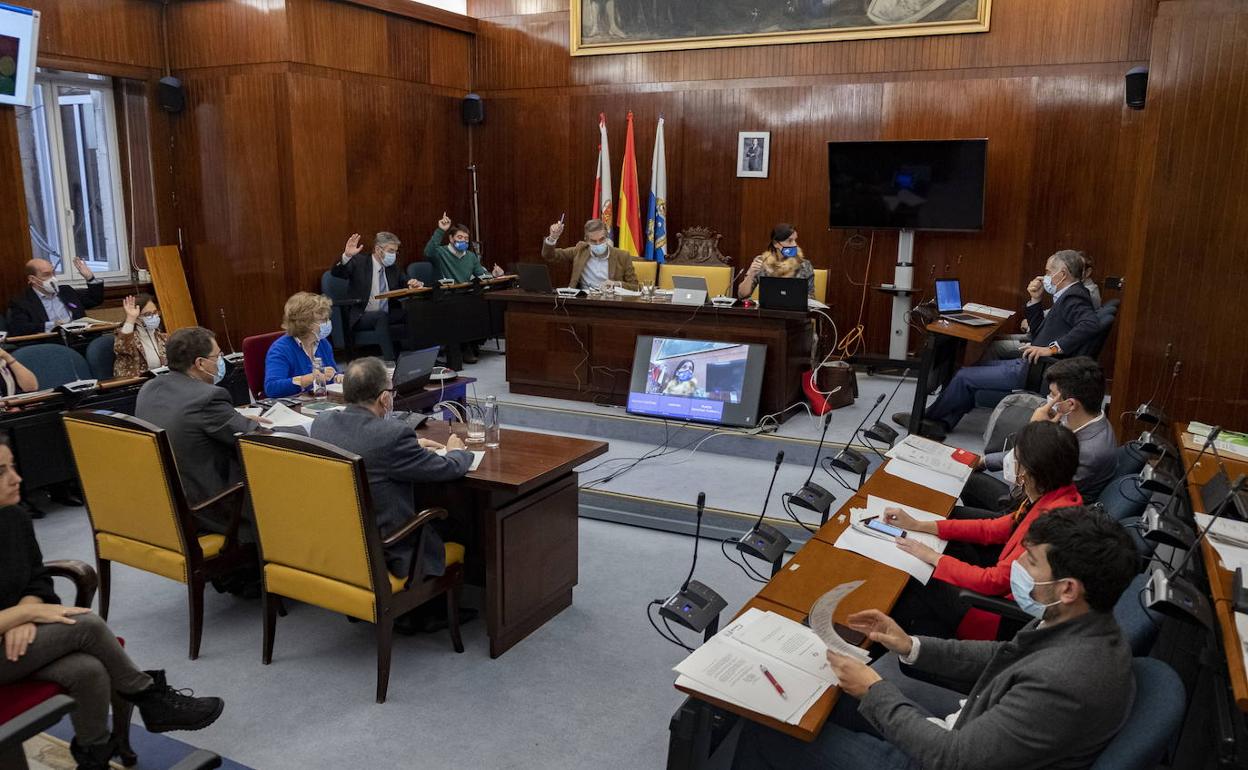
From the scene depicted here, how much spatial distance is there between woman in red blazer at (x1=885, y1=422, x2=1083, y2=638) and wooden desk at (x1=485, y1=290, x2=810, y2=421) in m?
2.85

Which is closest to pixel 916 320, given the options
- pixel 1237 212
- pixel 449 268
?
pixel 1237 212

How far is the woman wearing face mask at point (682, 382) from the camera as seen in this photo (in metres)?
6.09

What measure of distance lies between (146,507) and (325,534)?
814 mm

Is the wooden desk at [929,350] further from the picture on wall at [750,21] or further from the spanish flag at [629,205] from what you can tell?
the spanish flag at [629,205]

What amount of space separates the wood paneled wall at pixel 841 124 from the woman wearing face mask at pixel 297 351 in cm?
475

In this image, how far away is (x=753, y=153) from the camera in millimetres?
8305

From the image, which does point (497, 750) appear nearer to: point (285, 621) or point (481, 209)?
point (285, 621)

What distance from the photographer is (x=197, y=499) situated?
3.54 m

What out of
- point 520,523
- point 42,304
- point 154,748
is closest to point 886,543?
point 520,523

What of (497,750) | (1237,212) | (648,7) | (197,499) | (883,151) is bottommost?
(497,750)

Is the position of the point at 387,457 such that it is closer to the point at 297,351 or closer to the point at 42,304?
the point at 297,351

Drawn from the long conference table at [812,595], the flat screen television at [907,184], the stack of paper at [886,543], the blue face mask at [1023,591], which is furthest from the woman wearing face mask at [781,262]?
the blue face mask at [1023,591]

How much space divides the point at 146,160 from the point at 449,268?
2.73 metres


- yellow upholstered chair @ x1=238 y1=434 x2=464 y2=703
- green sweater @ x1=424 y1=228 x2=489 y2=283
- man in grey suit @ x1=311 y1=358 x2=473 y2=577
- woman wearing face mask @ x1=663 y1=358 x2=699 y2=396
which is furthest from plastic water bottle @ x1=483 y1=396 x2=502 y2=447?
green sweater @ x1=424 y1=228 x2=489 y2=283
